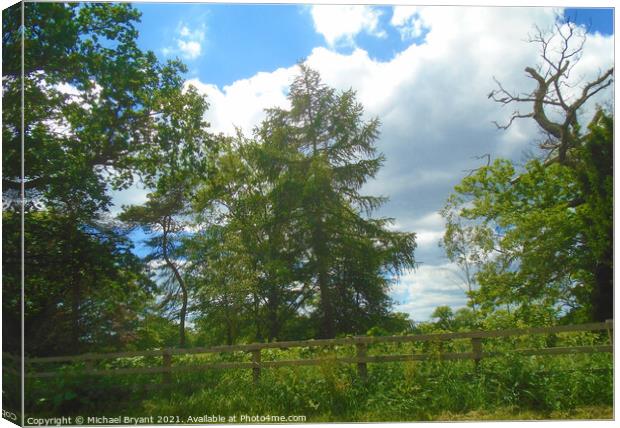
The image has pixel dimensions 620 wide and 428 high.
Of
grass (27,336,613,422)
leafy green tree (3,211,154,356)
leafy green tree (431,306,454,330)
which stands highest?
leafy green tree (3,211,154,356)

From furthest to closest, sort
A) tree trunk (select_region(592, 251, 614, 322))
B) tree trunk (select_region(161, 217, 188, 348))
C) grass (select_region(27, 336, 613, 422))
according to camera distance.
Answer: tree trunk (select_region(592, 251, 614, 322)), tree trunk (select_region(161, 217, 188, 348)), grass (select_region(27, 336, 613, 422))

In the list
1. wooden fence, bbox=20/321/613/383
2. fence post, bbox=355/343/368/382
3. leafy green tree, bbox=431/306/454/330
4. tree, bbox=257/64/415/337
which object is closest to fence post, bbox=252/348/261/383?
wooden fence, bbox=20/321/613/383

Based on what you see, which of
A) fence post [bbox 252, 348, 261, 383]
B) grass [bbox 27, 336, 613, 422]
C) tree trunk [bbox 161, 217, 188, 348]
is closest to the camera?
grass [bbox 27, 336, 613, 422]

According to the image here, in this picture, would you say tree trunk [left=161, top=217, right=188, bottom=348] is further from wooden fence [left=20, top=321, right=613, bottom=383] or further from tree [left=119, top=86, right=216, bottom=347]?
wooden fence [left=20, top=321, right=613, bottom=383]

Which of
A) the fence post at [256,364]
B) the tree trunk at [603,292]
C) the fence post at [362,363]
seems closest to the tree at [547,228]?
the tree trunk at [603,292]

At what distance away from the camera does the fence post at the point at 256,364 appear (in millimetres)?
6930

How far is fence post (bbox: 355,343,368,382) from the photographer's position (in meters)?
7.02

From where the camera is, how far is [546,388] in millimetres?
6586

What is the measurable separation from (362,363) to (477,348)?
5.10ft

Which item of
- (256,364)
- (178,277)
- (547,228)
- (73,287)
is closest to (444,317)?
(547,228)

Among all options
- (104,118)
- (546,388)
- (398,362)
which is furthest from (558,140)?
(104,118)

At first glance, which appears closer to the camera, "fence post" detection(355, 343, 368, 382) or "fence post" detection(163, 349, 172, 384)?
"fence post" detection(163, 349, 172, 384)

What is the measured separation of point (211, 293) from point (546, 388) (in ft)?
14.5

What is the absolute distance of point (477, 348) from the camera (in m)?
7.01
